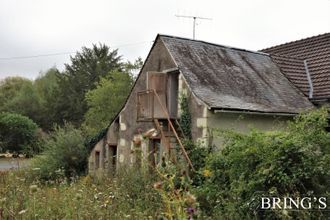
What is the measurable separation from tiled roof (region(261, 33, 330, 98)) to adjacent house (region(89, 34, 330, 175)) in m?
0.05

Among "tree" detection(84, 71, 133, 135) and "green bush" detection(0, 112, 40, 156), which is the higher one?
"tree" detection(84, 71, 133, 135)

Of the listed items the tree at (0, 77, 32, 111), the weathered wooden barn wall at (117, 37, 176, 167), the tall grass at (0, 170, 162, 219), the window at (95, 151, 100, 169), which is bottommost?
the window at (95, 151, 100, 169)

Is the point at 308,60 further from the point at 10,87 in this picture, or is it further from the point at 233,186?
the point at 10,87

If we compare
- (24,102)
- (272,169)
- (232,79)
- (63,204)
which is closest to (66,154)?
(232,79)

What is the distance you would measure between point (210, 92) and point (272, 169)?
6291 mm

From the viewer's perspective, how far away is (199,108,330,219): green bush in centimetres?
754

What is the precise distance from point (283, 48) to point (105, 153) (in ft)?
31.3

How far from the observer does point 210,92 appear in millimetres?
13820

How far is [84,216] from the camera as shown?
5320mm

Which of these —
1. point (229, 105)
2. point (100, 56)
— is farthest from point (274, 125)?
point (100, 56)

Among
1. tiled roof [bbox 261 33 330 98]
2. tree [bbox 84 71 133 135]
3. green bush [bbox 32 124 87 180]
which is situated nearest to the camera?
tiled roof [bbox 261 33 330 98]

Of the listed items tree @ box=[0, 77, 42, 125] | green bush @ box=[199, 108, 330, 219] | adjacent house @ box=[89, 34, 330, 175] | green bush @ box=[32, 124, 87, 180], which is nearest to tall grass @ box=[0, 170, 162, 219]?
green bush @ box=[199, 108, 330, 219]

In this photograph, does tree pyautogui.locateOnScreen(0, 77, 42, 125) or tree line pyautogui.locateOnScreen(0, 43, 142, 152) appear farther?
tree pyautogui.locateOnScreen(0, 77, 42, 125)

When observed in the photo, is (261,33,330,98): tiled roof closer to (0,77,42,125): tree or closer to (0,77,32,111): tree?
(0,77,42,125): tree
